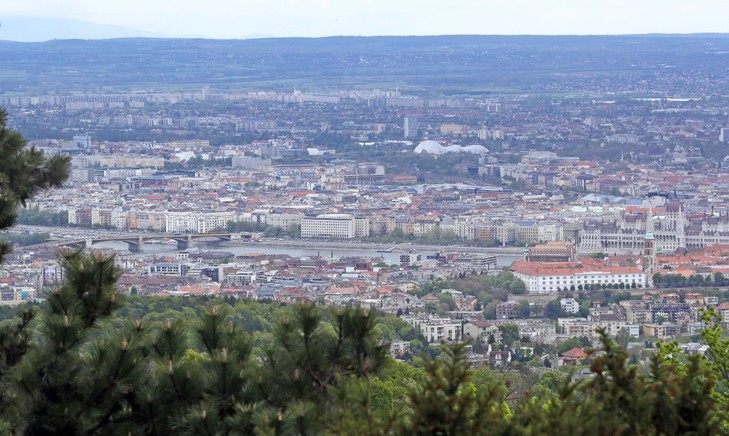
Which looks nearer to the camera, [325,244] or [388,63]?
[325,244]

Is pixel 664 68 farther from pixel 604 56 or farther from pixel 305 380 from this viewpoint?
pixel 305 380

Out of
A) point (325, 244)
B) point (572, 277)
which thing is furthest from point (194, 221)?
point (572, 277)

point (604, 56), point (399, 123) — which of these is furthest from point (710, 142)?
point (604, 56)

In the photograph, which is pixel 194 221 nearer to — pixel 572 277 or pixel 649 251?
pixel 649 251

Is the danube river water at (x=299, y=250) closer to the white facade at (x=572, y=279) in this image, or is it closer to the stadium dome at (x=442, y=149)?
the white facade at (x=572, y=279)

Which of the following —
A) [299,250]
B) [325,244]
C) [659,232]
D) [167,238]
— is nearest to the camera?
[659,232]

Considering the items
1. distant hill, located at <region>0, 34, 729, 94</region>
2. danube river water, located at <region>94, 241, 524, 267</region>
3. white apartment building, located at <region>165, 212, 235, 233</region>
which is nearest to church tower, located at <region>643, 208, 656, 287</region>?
danube river water, located at <region>94, 241, 524, 267</region>
